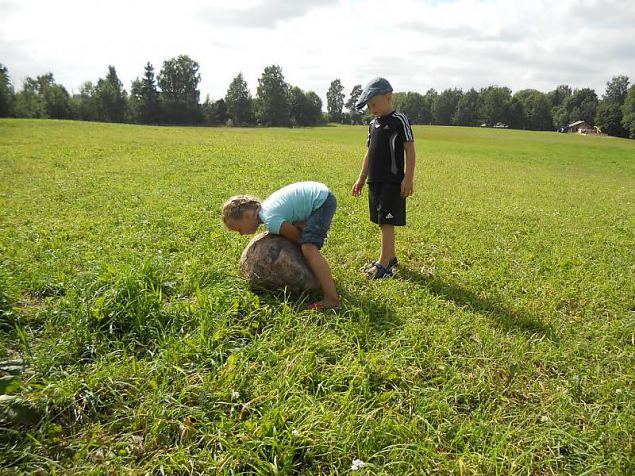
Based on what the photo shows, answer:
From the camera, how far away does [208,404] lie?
97.6 inches

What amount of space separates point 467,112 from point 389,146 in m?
103

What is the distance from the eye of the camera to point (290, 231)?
3.86 metres

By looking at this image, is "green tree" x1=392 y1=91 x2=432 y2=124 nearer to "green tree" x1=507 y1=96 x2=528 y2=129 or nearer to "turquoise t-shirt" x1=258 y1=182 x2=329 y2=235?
"green tree" x1=507 y1=96 x2=528 y2=129

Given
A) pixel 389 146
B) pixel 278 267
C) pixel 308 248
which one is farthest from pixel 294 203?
pixel 389 146

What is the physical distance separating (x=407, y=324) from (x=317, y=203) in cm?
144

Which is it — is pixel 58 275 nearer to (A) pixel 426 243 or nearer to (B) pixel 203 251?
(B) pixel 203 251

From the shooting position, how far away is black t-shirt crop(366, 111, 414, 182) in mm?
4250

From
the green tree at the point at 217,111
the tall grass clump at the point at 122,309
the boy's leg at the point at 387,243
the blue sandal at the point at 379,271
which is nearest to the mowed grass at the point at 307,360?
the tall grass clump at the point at 122,309

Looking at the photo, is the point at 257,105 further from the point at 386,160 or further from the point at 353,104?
the point at 386,160

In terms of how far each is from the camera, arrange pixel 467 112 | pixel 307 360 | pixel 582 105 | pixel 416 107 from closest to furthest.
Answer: pixel 307 360 < pixel 582 105 < pixel 467 112 < pixel 416 107

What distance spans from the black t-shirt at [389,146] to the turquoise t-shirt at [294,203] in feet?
2.67

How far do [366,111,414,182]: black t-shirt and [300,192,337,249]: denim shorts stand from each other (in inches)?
30.2

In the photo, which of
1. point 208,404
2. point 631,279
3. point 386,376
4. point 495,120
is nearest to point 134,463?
point 208,404

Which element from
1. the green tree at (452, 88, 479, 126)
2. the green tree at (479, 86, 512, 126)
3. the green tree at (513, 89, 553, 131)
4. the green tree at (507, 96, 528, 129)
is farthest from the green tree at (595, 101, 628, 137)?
the green tree at (452, 88, 479, 126)
